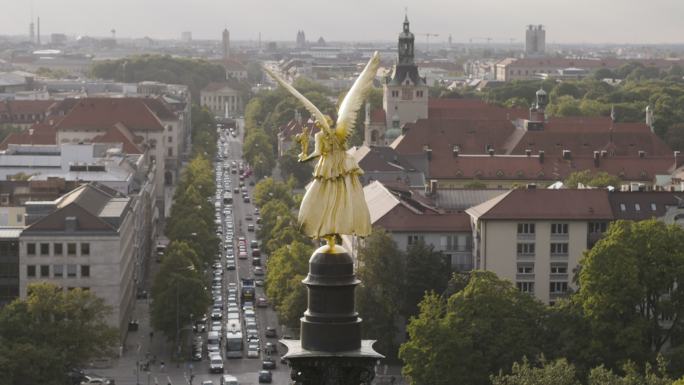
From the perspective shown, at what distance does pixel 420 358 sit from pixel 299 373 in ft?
182

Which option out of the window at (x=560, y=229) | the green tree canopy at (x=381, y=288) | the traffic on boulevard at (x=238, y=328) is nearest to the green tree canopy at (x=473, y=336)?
the traffic on boulevard at (x=238, y=328)

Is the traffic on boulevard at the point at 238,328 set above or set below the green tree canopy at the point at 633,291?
below

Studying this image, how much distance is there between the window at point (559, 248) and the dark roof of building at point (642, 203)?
4524mm

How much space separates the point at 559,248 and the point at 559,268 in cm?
146

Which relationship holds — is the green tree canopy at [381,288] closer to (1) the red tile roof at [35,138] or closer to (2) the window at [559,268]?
(2) the window at [559,268]

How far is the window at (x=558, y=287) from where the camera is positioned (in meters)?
110

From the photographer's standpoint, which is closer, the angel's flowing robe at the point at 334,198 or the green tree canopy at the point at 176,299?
the angel's flowing robe at the point at 334,198

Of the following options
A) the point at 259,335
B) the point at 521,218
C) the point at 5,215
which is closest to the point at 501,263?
the point at 521,218

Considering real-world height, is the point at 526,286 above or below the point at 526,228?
below

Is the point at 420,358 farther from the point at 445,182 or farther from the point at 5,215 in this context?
the point at 445,182

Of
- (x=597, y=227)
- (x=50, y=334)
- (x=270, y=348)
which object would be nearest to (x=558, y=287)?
(x=597, y=227)

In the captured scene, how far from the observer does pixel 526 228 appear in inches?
4331

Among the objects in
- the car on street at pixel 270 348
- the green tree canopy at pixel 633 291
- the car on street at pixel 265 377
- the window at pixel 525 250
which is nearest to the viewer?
the green tree canopy at pixel 633 291

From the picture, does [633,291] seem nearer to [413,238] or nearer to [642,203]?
[413,238]
